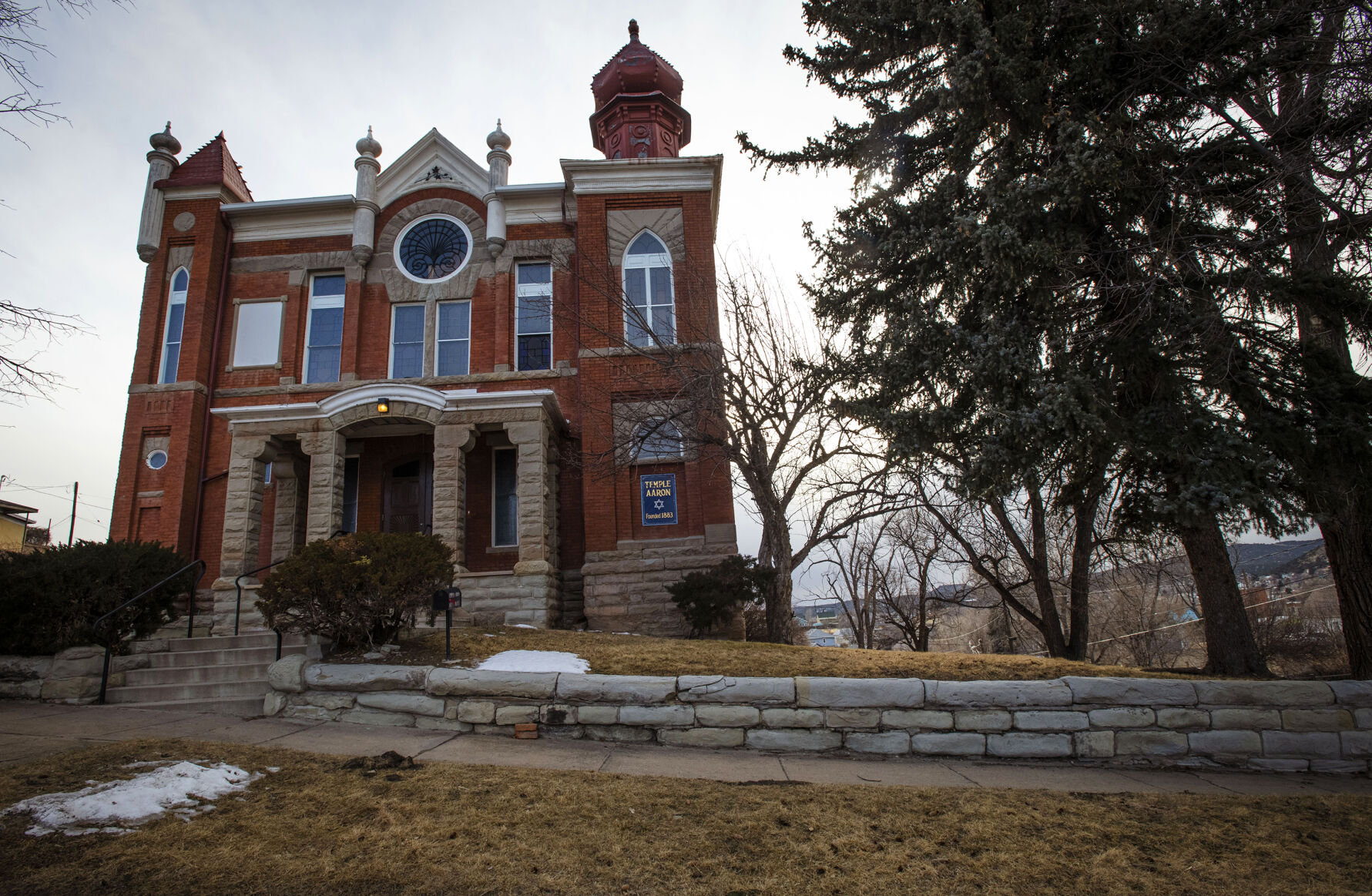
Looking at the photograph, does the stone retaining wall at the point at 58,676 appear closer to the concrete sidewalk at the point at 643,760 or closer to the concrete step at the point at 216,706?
the concrete step at the point at 216,706

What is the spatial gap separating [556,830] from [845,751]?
130 inches

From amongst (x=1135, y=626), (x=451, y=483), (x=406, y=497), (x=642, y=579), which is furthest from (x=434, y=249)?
(x=1135, y=626)

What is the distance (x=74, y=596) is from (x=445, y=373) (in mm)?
9200

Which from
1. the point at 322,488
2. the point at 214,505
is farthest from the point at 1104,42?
the point at 214,505

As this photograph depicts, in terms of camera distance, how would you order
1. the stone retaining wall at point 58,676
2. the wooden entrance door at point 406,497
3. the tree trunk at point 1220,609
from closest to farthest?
the stone retaining wall at point 58,676 → the tree trunk at point 1220,609 → the wooden entrance door at point 406,497

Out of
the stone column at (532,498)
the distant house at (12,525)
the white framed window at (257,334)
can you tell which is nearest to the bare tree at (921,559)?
the stone column at (532,498)

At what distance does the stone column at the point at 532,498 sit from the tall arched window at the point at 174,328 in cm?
903

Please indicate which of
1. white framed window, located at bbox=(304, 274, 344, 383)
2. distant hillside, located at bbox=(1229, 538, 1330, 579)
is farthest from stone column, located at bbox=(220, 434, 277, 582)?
distant hillside, located at bbox=(1229, 538, 1330, 579)

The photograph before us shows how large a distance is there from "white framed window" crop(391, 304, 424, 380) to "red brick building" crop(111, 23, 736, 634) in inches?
2.0

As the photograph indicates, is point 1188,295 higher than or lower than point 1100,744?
higher

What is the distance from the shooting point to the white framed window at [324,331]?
17188 millimetres

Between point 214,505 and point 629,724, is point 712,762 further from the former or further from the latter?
point 214,505

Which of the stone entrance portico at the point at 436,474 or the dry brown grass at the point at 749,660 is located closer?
the dry brown grass at the point at 749,660

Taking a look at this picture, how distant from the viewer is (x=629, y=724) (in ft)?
23.1
